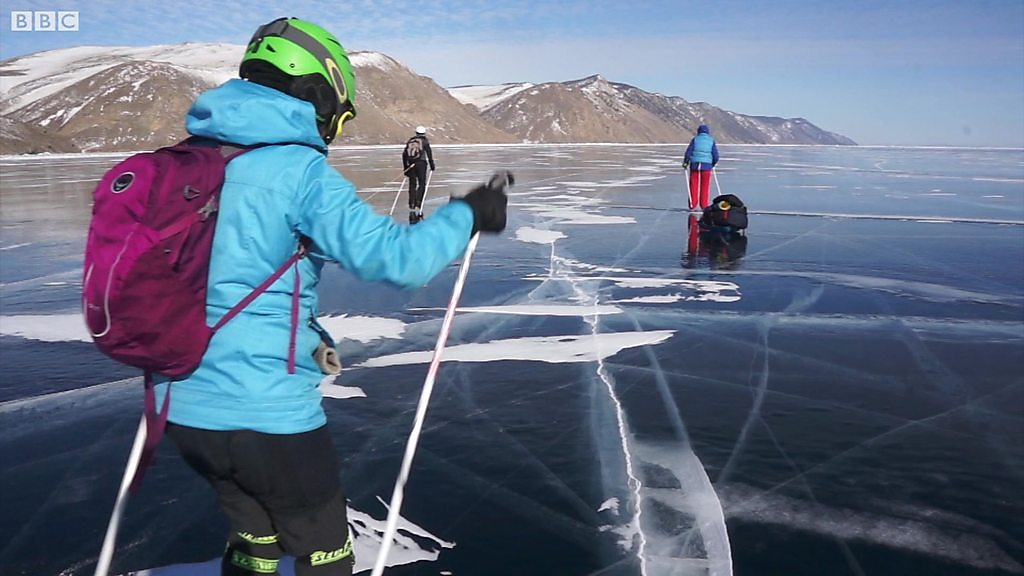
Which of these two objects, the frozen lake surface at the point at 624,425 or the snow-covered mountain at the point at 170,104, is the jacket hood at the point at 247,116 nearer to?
the frozen lake surface at the point at 624,425

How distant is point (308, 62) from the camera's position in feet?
6.00

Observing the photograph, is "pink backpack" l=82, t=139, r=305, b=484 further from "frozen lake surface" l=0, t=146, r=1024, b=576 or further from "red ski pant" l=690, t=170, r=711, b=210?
"red ski pant" l=690, t=170, r=711, b=210

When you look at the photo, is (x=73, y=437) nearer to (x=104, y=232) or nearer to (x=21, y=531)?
(x=21, y=531)

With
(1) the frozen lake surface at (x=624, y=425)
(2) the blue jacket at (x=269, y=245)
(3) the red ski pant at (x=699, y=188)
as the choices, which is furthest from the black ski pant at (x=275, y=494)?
(3) the red ski pant at (x=699, y=188)

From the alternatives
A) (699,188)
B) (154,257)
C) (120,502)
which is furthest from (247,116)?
(699,188)

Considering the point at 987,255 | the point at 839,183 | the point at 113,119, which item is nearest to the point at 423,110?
the point at 113,119

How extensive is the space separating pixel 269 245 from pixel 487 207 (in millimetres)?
547

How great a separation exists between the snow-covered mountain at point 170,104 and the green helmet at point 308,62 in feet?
218

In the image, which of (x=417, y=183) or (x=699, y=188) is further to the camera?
(x=699, y=188)

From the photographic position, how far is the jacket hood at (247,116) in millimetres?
1691

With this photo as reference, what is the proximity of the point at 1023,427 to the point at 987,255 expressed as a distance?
6.57 metres

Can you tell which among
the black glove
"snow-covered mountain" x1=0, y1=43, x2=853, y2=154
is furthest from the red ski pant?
"snow-covered mountain" x1=0, y1=43, x2=853, y2=154

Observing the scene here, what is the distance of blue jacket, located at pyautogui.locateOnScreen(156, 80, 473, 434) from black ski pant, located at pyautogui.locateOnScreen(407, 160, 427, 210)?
11686 millimetres

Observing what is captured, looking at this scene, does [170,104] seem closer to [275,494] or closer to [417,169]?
[417,169]
